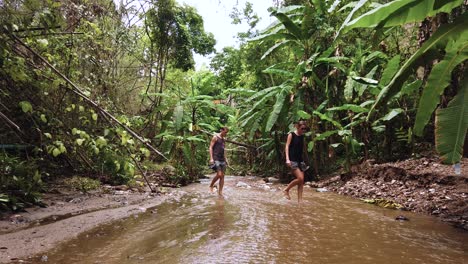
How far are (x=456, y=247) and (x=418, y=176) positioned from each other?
146 inches

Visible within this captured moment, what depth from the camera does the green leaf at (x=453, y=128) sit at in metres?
3.95

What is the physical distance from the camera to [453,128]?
402 centimetres

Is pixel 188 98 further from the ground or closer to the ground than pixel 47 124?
further from the ground

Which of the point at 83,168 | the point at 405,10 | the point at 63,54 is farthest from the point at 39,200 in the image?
the point at 405,10

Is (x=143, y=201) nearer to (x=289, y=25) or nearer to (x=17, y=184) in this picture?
(x=17, y=184)

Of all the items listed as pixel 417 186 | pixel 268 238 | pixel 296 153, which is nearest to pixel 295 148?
pixel 296 153

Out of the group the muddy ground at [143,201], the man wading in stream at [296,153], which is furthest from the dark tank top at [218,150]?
the man wading in stream at [296,153]

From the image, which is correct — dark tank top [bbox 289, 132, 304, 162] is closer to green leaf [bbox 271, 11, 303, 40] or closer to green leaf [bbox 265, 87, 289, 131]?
green leaf [bbox 265, 87, 289, 131]

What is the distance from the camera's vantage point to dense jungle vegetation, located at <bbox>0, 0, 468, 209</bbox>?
14.9 ft

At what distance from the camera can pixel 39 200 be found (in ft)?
19.4

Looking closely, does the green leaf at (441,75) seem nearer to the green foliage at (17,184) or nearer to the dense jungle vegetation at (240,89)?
the dense jungle vegetation at (240,89)

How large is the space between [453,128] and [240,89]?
914 centimetres

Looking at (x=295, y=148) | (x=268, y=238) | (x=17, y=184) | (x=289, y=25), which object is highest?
(x=289, y=25)

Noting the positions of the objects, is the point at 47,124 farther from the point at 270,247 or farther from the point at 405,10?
the point at 405,10
